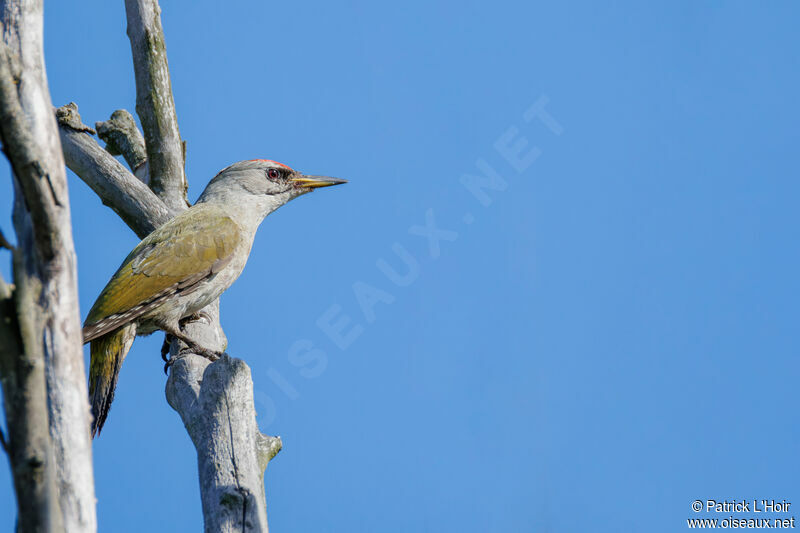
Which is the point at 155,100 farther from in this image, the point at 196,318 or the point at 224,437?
the point at 224,437

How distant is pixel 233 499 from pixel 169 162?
136 inches

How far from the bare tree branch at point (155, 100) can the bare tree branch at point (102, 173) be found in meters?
0.39

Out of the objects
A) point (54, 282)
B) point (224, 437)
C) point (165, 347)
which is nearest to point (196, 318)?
point (165, 347)

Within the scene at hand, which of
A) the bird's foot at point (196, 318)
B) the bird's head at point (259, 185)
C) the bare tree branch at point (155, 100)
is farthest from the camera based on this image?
the bird's head at point (259, 185)

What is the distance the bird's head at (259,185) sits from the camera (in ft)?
20.5

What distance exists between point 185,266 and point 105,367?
0.86m

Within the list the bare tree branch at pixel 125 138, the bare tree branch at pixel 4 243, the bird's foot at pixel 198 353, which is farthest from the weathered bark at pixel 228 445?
the bare tree branch at pixel 125 138

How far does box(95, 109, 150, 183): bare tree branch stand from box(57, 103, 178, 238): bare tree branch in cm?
71

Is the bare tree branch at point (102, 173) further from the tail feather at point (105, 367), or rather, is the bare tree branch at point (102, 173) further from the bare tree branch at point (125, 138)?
the tail feather at point (105, 367)

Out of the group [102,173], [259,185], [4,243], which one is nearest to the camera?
[4,243]

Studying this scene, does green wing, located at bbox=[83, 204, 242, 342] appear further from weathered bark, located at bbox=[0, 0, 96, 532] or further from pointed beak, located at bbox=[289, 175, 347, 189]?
weathered bark, located at bbox=[0, 0, 96, 532]

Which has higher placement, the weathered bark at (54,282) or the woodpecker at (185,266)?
the woodpecker at (185,266)

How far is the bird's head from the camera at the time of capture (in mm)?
6254

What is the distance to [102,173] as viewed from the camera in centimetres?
571
